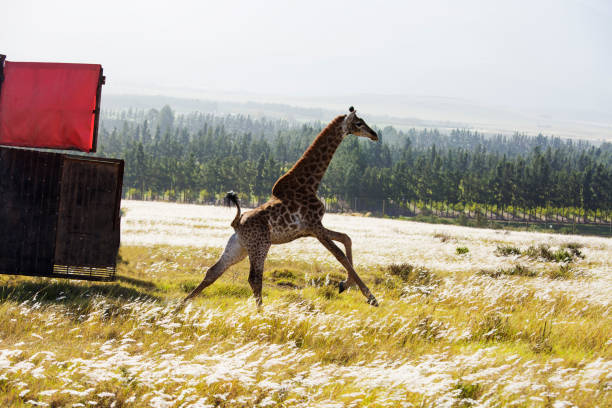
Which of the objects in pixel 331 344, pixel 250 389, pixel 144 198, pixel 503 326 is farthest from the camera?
pixel 144 198

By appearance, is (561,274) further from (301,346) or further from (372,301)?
(301,346)

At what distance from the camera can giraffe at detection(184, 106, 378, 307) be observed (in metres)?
9.40

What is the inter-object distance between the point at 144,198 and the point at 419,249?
128576 mm

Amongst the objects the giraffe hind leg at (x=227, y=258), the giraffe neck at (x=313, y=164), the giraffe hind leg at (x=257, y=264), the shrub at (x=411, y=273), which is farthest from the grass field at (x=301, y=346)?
the giraffe neck at (x=313, y=164)

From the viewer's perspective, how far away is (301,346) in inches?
291

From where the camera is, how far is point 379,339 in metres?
7.66

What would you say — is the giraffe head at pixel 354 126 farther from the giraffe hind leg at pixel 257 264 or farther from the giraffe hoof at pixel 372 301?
the giraffe hoof at pixel 372 301

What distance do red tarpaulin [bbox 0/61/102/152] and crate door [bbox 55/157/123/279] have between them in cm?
57

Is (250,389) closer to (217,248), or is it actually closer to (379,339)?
(379,339)

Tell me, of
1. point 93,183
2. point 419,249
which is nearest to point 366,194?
point 419,249

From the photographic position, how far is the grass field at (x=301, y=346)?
16.6 ft

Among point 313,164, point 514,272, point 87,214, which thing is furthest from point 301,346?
point 514,272

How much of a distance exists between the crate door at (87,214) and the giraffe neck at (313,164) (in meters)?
3.78

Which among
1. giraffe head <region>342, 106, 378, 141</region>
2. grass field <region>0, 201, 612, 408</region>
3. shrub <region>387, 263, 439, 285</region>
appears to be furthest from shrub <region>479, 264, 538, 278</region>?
giraffe head <region>342, 106, 378, 141</region>
